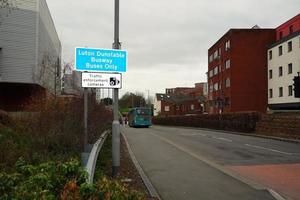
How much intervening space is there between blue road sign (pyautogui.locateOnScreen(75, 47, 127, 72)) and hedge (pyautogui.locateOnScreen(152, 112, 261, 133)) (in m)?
28.3

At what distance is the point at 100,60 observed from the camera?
1204 centimetres

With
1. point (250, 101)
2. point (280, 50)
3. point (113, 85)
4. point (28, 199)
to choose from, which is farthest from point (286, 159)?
point (250, 101)

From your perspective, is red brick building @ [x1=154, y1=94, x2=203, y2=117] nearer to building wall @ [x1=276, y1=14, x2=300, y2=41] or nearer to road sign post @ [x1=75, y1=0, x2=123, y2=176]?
building wall @ [x1=276, y1=14, x2=300, y2=41]

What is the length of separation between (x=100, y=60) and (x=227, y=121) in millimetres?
34156

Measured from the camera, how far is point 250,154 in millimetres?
19797

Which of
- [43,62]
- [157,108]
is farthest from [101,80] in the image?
[157,108]

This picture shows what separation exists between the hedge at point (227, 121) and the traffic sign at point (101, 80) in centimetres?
2853

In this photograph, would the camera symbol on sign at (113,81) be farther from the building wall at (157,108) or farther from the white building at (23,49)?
the building wall at (157,108)

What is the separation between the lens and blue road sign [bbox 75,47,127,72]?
11.8 metres

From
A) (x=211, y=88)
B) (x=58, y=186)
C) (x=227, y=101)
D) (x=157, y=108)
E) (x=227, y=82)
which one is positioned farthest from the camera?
(x=157, y=108)

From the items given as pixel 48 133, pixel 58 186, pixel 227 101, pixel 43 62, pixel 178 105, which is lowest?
pixel 58 186

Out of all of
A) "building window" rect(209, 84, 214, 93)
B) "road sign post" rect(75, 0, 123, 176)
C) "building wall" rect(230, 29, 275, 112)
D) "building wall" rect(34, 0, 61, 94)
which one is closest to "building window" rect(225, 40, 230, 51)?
"building wall" rect(230, 29, 275, 112)

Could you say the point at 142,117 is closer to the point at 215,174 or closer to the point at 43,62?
the point at 43,62

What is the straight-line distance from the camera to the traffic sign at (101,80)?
460 inches
